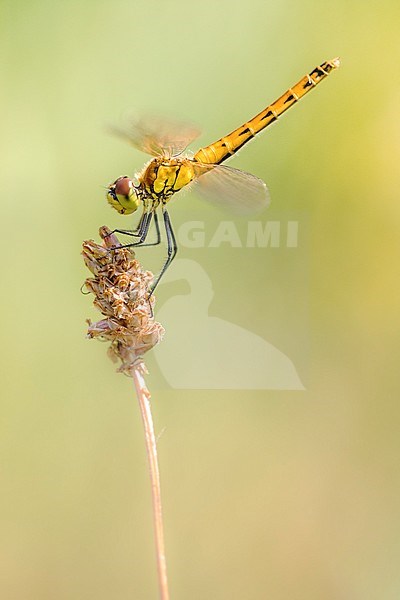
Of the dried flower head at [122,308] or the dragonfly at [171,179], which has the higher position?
the dragonfly at [171,179]

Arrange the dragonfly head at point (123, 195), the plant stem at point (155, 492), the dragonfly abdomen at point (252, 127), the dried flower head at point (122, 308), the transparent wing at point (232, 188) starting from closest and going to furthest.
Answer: the plant stem at point (155, 492), the dried flower head at point (122, 308), the dragonfly head at point (123, 195), the transparent wing at point (232, 188), the dragonfly abdomen at point (252, 127)

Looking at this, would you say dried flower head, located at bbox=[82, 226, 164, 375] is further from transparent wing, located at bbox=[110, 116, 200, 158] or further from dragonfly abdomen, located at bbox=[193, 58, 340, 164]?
dragonfly abdomen, located at bbox=[193, 58, 340, 164]

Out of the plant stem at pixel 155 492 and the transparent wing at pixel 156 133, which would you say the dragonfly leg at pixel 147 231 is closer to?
the transparent wing at pixel 156 133

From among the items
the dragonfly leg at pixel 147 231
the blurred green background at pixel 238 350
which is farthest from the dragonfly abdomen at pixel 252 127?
the blurred green background at pixel 238 350

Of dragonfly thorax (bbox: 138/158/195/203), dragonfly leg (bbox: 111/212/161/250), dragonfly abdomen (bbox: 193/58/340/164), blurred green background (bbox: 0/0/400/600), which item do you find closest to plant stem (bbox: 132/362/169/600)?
dragonfly leg (bbox: 111/212/161/250)

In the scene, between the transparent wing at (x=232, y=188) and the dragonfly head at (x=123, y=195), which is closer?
the dragonfly head at (x=123, y=195)

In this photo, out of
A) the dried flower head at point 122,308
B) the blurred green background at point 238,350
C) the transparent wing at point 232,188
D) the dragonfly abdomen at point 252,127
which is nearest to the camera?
the dried flower head at point 122,308

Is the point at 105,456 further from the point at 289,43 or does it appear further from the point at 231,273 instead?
the point at 289,43

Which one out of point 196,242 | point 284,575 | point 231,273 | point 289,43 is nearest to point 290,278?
point 231,273
